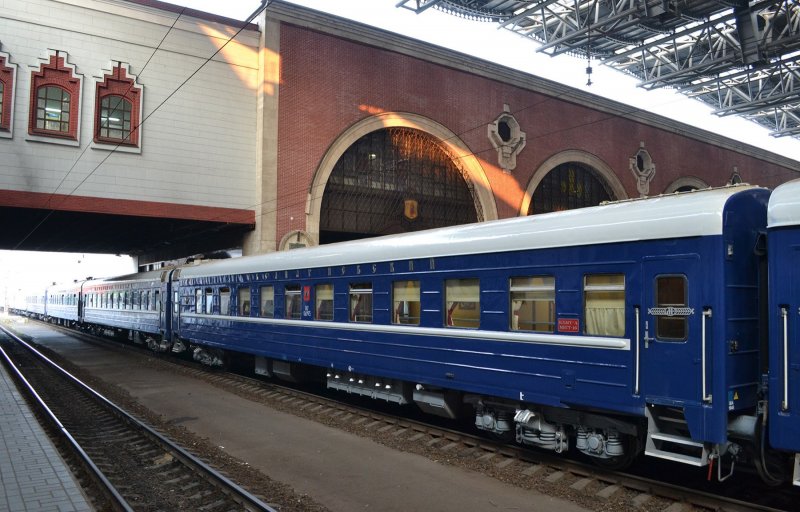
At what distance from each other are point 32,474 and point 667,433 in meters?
7.66

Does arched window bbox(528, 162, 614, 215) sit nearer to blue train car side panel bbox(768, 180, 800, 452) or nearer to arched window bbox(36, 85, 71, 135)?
arched window bbox(36, 85, 71, 135)

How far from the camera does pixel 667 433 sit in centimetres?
663

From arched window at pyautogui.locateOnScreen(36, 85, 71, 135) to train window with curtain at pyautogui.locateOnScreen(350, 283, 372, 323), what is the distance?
17060mm

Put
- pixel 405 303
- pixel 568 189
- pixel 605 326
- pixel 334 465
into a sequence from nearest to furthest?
1. pixel 605 326
2. pixel 334 465
3. pixel 405 303
4. pixel 568 189

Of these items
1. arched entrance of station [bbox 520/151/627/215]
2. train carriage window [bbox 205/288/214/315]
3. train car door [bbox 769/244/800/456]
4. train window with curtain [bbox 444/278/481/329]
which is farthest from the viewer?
arched entrance of station [bbox 520/151/627/215]

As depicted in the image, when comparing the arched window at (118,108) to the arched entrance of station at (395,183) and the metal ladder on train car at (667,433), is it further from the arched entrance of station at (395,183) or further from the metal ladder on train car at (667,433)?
the metal ladder on train car at (667,433)

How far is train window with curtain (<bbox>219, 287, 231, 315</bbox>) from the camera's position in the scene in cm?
1631

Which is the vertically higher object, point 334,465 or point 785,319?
point 785,319

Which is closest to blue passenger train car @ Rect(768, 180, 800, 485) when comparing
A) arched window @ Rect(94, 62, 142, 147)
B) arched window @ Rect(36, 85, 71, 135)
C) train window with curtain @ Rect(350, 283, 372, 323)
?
train window with curtain @ Rect(350, 283, 372, 323)

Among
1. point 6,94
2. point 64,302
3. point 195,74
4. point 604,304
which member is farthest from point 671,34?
point 64,302

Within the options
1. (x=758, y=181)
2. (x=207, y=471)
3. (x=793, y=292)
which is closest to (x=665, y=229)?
(x=793, y=292)

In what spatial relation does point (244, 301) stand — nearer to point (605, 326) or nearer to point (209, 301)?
point (209, 301)

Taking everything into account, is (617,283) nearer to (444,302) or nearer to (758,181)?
(444,302)

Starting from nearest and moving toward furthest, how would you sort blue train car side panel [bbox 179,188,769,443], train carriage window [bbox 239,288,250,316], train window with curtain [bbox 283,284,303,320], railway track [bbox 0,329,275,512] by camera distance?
blue train car side panel [bbox 179,188,769,443] → railway track [bbox 0,329,275,512] → train window with curtain [bbox 283,284,303,320] → train carriage window [bbox 239,288,250,316]
